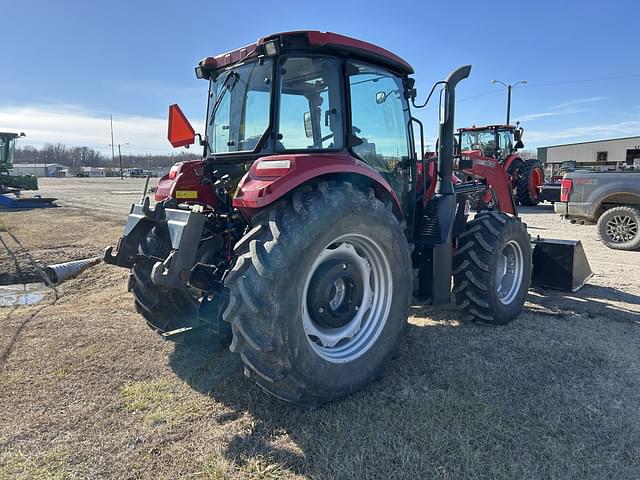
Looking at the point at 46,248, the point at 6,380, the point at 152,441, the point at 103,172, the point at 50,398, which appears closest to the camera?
the point at 152,441

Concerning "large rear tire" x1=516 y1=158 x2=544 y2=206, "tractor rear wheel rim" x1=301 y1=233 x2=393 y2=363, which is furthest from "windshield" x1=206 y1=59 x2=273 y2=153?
"large rear tire" x1=516 y1=158 x2=544 y2=206

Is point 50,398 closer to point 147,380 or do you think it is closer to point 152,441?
point 147,380

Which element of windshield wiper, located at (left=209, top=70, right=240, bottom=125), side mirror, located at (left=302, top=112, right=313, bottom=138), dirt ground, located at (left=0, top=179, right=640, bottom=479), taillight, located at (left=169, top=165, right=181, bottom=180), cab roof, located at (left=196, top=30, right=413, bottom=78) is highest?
cab roof, located at (left=196, top=30, right=413, bottom=78)

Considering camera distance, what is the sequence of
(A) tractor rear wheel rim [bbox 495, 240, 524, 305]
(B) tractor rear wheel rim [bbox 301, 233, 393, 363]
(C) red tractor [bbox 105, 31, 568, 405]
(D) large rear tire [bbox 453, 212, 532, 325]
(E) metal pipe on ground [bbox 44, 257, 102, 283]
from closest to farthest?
(C) red tractor [bbox 105, 31, 568, 405], (B) tractor rear wheel rim [bbox 301, 233, 393, 363], (D) large rear tire [bbox 453, 212, 532, 325], (A) tractor rear wheel rim [bbox 495, 240, 524, 305], (E) metal pipe on ground [bbox 44, 257, 102, 283]

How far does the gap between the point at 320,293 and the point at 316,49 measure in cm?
170

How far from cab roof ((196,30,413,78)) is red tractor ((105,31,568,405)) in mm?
12

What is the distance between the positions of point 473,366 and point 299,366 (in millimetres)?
1577

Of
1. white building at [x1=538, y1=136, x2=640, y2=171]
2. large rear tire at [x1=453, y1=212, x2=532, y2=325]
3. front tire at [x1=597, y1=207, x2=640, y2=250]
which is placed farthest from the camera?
white building at [x1=538, y1=136, x2=640, y2=171]

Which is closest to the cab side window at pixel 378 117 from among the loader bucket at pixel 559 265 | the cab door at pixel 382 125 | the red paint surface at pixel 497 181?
the cab door at pixel 382 125

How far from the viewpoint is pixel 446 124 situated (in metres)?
4.10

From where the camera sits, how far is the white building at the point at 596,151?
149ft

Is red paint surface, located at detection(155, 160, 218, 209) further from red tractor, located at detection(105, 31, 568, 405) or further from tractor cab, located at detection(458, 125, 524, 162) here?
tractor cab, located at detection(458, 125, 524, 162)

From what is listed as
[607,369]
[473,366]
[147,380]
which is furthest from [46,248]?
[607,369]

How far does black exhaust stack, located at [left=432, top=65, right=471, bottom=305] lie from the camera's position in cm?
394
